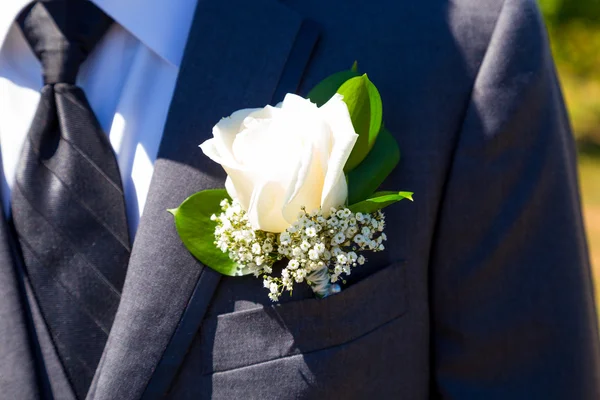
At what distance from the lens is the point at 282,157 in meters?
1.12

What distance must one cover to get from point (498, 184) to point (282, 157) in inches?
18.7

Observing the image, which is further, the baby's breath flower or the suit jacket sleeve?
the suit jacket sleeve

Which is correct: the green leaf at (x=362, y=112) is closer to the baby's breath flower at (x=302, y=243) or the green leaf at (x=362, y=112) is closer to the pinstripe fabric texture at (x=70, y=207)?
the baby's breath flower at (x=302, y=243)

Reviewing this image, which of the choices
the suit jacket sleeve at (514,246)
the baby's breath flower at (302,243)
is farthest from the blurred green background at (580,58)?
the baby's breath flower at (302,243)

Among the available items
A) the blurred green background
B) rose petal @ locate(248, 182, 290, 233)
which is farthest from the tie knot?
the blurred green background

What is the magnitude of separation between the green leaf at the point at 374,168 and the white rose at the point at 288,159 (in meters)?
0.05

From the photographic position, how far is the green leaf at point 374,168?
1.21 m

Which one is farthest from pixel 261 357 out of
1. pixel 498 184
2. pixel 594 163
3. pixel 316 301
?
pixel 594 163

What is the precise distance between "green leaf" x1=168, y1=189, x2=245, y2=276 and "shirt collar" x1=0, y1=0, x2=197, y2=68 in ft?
0.97

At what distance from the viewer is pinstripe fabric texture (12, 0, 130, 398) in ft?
4.26

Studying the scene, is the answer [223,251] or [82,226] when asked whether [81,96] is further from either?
[223,251]

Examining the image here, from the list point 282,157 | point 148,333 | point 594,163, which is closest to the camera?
point 282,157

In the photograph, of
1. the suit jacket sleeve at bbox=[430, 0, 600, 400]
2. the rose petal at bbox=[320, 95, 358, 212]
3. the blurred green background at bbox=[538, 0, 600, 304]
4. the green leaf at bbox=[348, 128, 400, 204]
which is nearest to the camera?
the rose petal at bbox=[320, 95, 358, 212]

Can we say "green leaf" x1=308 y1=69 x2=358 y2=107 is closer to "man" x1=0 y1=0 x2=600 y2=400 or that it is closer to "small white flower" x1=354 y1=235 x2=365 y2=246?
"man" x1=0 y1=0 x2=600 y2=400
